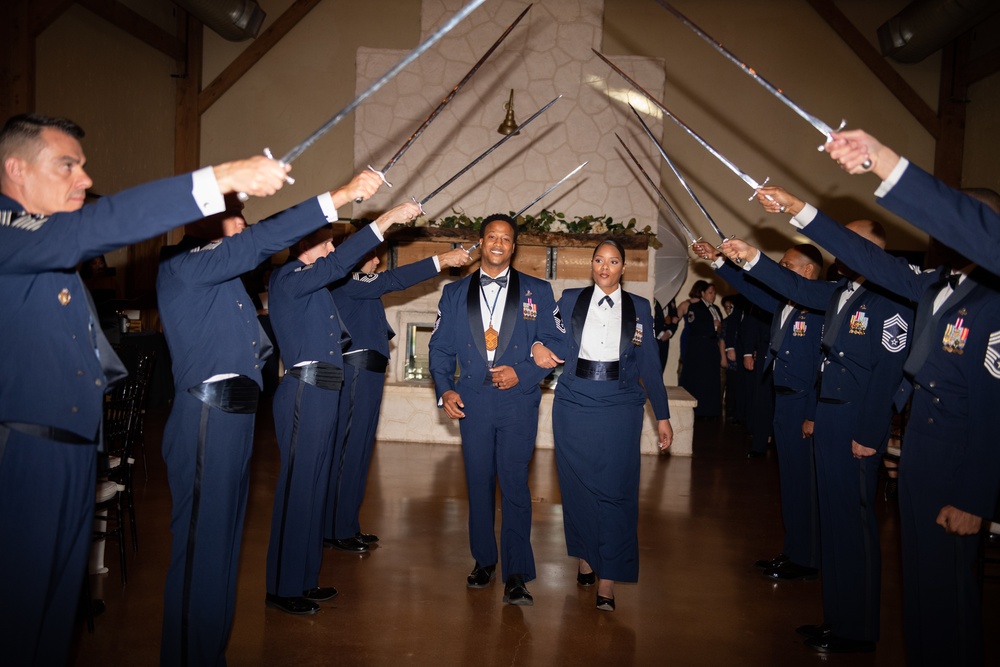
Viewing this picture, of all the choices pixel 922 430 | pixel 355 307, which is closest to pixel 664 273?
pixel 355 307

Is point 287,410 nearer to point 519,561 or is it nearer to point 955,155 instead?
point 519,561

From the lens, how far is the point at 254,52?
10594 millimetres

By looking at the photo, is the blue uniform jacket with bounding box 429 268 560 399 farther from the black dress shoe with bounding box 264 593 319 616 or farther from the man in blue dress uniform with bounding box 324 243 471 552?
the black dress shoe with bounding box 264 593 319 616

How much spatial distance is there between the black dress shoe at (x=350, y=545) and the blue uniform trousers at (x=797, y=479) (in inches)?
89.2

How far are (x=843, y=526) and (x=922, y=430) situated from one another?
98 centimetres

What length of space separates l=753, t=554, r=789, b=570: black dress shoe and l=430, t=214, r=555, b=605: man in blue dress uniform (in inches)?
53.5

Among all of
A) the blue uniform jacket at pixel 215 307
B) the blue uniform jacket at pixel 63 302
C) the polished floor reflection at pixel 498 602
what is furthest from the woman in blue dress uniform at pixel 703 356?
the blue uniform jacket at pixel 63 302

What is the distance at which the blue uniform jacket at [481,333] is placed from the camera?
3.95 metres

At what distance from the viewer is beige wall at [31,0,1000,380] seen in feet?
33.8

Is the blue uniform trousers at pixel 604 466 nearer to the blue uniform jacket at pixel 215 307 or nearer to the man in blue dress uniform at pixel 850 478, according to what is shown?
the man in blue dress uniform at pixel 850 478

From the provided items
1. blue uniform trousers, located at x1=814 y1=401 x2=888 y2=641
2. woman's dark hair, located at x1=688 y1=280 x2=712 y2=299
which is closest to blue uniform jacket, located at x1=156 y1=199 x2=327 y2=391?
blue uniform trousers, located at x1=814 y1=401 x2=888 y2=641

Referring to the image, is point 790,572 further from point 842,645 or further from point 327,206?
point 327,206

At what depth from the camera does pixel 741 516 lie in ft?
18.2

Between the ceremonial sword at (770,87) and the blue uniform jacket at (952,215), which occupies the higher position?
the ceremonial sword at (770,87)
